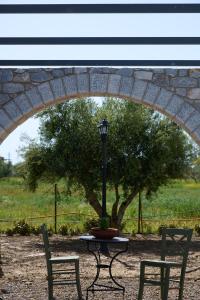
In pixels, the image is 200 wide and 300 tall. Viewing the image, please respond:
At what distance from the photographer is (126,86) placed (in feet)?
21.6

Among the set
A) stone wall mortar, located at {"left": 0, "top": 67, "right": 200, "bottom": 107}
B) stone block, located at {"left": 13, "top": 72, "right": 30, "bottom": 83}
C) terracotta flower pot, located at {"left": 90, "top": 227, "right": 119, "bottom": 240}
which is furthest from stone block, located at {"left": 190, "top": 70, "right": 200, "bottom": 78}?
terracotta flower pot, located at {"left": 90, "top": 227, "right": 119, "bottom": 240}

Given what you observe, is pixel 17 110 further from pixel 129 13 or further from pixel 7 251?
pixel 7 251

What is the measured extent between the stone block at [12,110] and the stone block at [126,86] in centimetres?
125

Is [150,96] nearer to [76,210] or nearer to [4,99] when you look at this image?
[4,99]

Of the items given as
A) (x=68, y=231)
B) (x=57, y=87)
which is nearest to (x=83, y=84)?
(x=57, y=87)

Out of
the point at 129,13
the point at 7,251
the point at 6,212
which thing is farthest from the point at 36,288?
the point at 6,212

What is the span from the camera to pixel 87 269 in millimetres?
8297

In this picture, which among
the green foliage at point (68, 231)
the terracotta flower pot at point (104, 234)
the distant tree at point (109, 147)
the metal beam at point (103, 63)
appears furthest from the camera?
the green foliage at point (68, 231)

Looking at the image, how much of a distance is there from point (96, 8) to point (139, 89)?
1334 mm

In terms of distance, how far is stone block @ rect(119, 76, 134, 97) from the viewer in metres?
6.56

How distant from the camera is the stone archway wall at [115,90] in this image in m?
6.54

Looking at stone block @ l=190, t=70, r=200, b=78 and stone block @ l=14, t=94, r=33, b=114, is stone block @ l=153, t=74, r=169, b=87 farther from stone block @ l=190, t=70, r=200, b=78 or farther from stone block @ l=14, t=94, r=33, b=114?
stone block @ l=14, t=94, r=33, b=114

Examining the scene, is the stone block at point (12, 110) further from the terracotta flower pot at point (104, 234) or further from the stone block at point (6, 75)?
the terracotta flower pot at point (104, 234)

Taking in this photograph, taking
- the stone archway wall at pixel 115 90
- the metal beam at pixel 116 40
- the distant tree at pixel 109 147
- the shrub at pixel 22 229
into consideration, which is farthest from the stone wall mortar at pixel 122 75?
the shrub at pixel 22 229
